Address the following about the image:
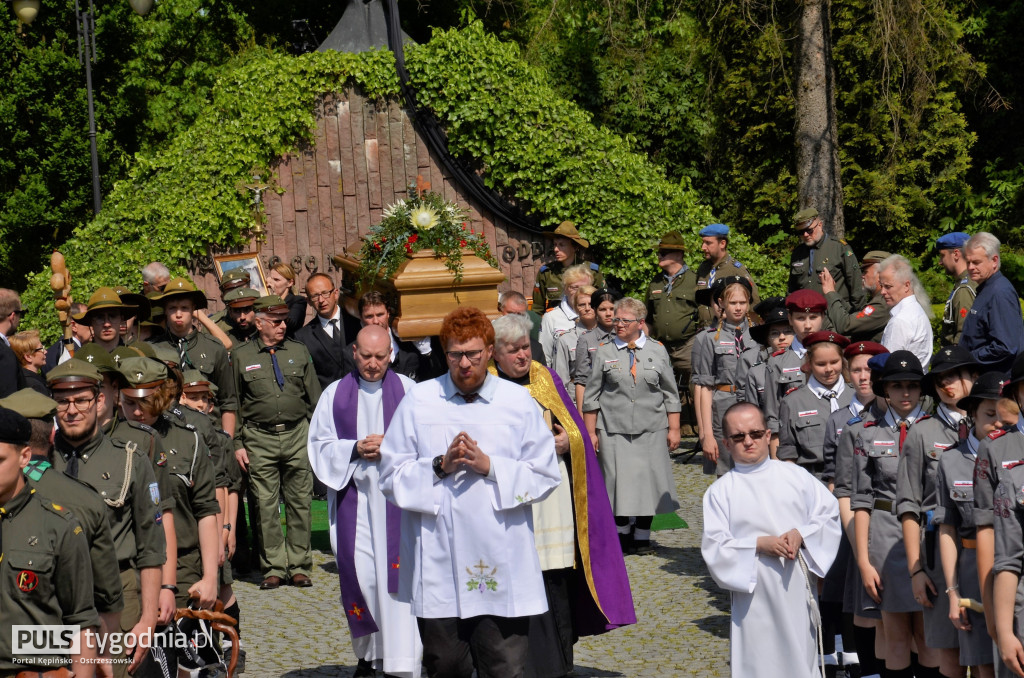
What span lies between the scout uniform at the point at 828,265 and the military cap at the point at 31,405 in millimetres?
8159

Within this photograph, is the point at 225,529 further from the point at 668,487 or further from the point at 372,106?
the point at 372,106

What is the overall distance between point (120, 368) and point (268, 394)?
3714 mm

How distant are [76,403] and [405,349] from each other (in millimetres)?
4152

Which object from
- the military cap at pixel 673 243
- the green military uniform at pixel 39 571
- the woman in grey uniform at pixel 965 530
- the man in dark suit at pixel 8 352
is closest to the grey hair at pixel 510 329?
the woman in grey uniform at pixel 965 530

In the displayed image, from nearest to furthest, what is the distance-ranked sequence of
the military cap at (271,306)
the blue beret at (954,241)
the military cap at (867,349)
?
the military cap at (867,349) < the blue beret at (954,241) < the military cap at (271,306)

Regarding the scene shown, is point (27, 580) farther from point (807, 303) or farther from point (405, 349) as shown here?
point (807, 303)

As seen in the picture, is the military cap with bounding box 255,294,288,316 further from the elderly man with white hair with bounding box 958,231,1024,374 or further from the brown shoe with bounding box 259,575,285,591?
the elderly man with white hair with bounding box 958,231,1024,374

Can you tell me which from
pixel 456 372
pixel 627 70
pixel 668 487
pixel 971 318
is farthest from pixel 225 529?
pixel 627 70

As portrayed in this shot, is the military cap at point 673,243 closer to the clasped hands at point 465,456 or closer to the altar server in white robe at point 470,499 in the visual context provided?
the altar server in white robe at point 470,499

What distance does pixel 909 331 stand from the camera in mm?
9055

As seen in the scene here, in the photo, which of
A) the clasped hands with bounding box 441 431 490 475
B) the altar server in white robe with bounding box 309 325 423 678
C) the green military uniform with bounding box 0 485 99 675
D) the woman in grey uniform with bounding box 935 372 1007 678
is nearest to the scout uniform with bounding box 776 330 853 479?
the woman in grey uniform with bounding box 935 372 1007 678

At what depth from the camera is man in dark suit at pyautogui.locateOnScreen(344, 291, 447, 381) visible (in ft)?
29.1

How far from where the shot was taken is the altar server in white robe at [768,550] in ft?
19.4

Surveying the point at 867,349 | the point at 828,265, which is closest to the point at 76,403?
the point at 867,349
